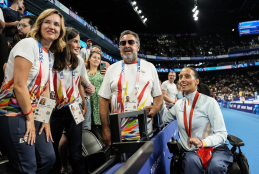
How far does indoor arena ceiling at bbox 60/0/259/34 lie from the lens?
17062mm

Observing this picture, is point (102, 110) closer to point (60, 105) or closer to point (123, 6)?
point (60, 105)

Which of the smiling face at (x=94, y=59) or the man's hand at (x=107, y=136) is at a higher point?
the smiling face at (x=94, y=59)

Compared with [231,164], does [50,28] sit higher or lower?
higher

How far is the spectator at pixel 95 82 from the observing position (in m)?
2.62

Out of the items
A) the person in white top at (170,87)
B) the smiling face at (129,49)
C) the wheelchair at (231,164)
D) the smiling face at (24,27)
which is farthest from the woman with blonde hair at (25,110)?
the person in white top at (170,87)

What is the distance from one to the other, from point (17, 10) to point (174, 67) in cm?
2978

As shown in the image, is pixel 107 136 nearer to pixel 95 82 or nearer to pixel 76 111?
pixel 76 111

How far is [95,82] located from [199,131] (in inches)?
63.3

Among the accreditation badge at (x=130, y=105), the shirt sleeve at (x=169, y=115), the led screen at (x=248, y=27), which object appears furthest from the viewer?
the led screen at (x=248, y=27)

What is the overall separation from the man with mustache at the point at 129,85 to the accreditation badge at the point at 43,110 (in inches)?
26.3

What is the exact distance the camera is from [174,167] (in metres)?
1.60

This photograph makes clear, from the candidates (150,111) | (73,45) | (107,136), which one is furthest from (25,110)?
(150,111)

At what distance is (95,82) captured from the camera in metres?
2.69

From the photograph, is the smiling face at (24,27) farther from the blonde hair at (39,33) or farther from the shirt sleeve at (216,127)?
the shirt sleeve at (216,127)
